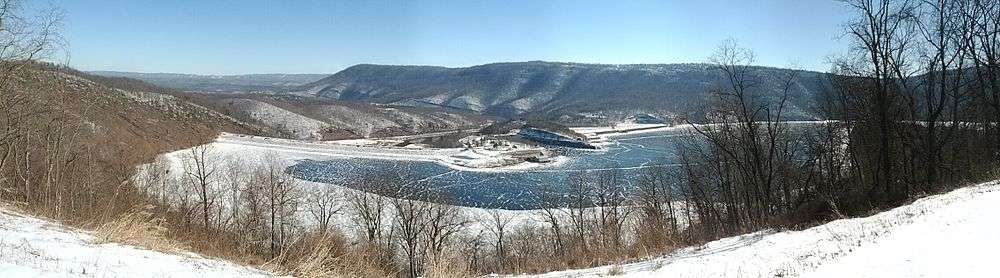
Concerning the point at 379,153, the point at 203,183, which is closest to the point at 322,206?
the point at 203,183

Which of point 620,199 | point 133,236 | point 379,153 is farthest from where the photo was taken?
point 379,153

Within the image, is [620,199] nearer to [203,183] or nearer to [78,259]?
[203,183]

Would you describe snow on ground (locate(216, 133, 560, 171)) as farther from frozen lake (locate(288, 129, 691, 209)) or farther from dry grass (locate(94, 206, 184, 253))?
dry grass (locate(94, 206, 184, 253))

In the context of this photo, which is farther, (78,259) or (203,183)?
(203,183)

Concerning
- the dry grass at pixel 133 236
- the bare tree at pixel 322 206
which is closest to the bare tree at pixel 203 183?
the bare tree at pixel 322 206

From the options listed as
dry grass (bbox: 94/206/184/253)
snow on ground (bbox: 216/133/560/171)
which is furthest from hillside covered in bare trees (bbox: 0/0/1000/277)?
snow on ground (bbox: 216/133/560/171)

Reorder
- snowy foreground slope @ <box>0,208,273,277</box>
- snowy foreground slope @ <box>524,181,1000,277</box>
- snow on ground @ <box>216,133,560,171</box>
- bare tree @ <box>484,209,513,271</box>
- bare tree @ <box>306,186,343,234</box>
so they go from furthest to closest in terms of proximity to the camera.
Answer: snow on ground @ <box>216,133,560,171</box>
bare tree @ <box>306,186,343,234</box>
bare tree @ <box>484,209,513,271</box>
snowy foreground slope @ <box>524,181,1000,277</box>
snowy foreground slope @ <box>0,208,273,277</box>

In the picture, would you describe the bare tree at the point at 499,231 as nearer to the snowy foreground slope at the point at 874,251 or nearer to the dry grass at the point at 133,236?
the snowy foreground slope at the point at 874,251
